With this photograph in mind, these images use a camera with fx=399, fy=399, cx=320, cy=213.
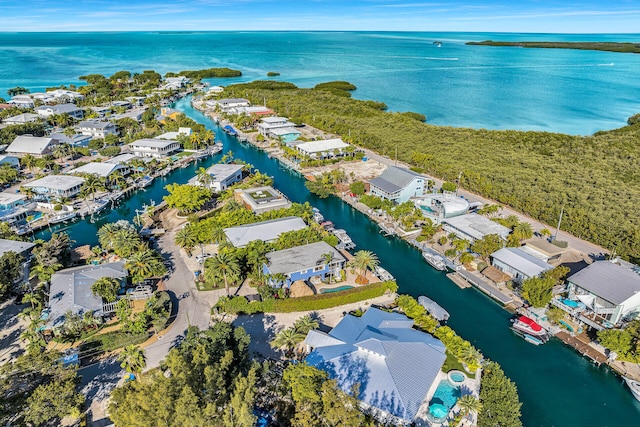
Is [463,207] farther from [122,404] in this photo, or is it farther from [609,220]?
[122,404]

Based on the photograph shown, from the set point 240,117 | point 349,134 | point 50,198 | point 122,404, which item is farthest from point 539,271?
point 240,117

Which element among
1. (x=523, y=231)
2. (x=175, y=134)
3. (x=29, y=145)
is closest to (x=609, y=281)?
(x=523, y=231)

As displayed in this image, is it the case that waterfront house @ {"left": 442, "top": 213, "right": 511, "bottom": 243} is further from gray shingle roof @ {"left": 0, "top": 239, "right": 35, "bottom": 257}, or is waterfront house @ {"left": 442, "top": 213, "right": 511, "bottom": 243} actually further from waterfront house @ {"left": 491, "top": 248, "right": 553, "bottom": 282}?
gray shingle roof @ {"left": 0, "top": 239, "right": 35, "bottom": 257}

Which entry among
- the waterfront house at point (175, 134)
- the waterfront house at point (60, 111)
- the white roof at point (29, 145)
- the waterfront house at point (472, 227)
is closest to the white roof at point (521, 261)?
the waterfront house at point (472, 227)

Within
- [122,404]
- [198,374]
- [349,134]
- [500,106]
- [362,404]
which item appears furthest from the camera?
[500,106]

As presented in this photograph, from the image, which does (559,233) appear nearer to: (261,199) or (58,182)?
(261,199)

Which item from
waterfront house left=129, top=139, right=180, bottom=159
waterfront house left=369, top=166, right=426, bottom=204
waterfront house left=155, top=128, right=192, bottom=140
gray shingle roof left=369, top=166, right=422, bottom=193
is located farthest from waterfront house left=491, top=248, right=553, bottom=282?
waterfront house left=155, top=128, right=192, bottom=140
